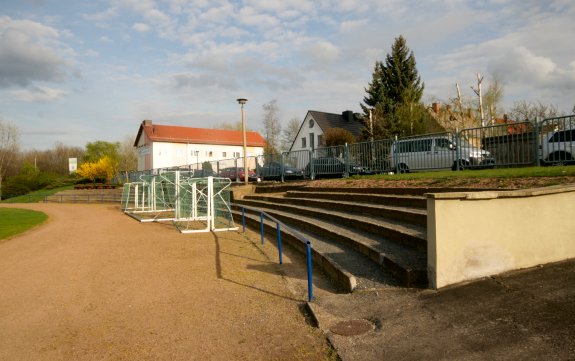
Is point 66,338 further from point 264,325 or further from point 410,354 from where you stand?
point 410,354

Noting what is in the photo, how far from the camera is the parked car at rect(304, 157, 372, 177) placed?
642 inches

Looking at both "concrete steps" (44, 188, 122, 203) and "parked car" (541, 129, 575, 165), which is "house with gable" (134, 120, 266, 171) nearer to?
"concrete steps" (44, 188, 122, 203)

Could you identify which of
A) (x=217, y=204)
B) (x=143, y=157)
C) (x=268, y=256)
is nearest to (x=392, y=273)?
(x=268, y=256)

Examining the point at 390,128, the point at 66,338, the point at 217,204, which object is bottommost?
the point at 66,338

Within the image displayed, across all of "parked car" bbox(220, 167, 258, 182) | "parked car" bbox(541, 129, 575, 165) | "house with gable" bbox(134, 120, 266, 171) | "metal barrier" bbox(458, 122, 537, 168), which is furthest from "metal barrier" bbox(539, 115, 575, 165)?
"house with gable" bbox(134, 120, 266, 171)

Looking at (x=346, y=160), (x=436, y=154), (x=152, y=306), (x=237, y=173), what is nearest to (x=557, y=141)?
(x=436, y=154)

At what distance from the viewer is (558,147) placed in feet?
33.8

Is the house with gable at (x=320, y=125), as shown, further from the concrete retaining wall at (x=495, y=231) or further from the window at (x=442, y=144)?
the concrete retaining wall at (x=495, y=231)

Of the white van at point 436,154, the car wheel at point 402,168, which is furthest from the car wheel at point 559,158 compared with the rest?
the car wheel at point 402,168

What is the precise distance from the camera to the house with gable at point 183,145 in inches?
2285

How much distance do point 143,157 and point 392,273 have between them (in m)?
60.0

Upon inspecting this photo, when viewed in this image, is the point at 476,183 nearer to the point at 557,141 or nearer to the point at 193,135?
the point at 557,141

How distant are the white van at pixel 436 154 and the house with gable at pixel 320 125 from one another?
33.8 m

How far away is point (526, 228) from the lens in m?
5.37
